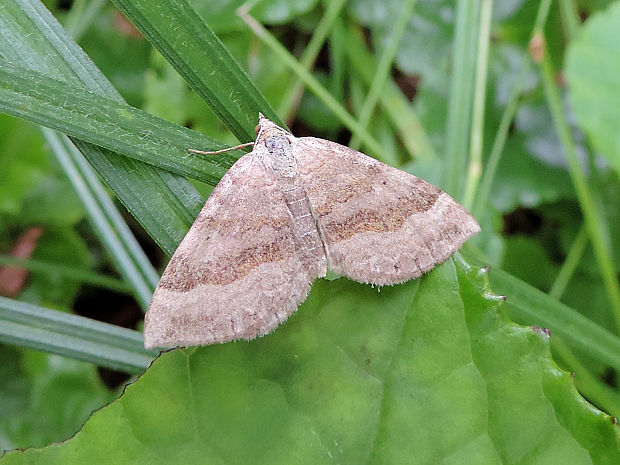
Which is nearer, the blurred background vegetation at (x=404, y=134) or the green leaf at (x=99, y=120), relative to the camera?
the green leaf at (x=99, y=120)

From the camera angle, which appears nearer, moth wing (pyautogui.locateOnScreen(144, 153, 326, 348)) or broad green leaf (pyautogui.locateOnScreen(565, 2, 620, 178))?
moth wing (pyautogui.locateOnScreen(144, 153, 326, 348))

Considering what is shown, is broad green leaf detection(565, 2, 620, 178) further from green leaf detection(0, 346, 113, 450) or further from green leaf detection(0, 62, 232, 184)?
green leaf detection(0, 346, 113, 450)

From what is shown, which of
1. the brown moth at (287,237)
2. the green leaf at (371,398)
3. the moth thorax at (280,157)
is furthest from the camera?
the moth thorax at (280,157)

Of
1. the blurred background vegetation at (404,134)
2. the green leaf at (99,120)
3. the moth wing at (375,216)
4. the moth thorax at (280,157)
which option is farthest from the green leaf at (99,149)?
the blurred background vegetation at (404,134)

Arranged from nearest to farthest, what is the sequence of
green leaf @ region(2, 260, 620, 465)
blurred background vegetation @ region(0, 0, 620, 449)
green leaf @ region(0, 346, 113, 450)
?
1. green leaf @ region(2, 260, 620, 465)
2. green leaf @ region(0, 346, 113, 450)
3. blurred background vegetation @ region(0, 0, 620, 449)

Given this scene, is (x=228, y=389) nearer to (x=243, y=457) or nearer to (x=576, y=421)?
(x=243, y=457)

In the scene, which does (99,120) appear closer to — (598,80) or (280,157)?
(280,157)

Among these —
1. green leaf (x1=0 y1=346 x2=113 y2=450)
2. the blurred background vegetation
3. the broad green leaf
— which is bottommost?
green leaf (x1=0 y1=346 x2=113 y2=450)

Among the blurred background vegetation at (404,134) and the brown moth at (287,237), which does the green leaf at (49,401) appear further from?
the brown moth at (287,237)

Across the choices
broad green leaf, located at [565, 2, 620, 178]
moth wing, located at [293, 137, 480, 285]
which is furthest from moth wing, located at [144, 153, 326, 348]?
broad green leaf, located at [565, 2, 620, 178]
